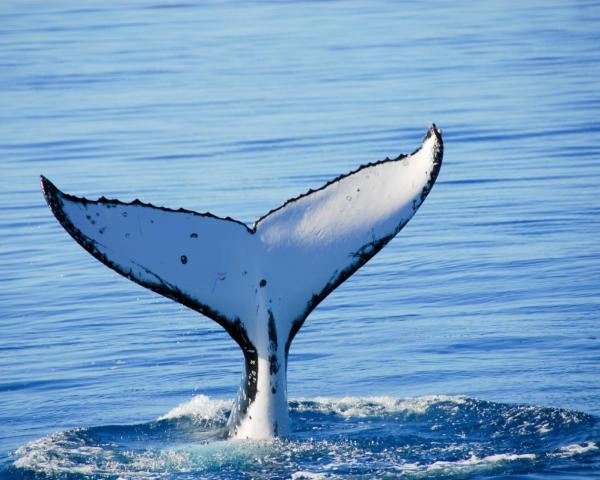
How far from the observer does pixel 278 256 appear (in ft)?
23.2

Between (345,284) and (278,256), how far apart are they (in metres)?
5.58

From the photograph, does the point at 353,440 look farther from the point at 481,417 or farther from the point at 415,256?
the point at 415,256

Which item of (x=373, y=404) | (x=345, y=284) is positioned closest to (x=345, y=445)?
(x=373, y=404)

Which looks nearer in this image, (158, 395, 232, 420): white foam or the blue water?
the blue water

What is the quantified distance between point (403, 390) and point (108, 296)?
13.2 ft

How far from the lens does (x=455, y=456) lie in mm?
7414

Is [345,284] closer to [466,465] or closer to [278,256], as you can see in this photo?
[466,465]

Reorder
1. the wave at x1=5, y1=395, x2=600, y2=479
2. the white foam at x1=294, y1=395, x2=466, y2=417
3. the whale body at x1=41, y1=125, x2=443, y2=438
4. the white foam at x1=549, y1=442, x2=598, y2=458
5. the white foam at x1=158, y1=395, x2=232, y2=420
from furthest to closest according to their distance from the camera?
the white foam at x1=158, y1=395, x2=232, y2=420 < the white foam at x1=294, y1=395, x2=466, y2=417 < the white foam at x1=549, y1=442, x2=598, y2=458 < the wave at x1=5, y1=395, x2=600, y2=479 < the whale body at x1=41, y1=125, x2=443, y2=438

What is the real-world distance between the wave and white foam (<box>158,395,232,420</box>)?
0.01 metres

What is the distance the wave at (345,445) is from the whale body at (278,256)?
0.26m

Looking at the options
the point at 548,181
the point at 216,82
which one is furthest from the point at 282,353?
the point at 216,82

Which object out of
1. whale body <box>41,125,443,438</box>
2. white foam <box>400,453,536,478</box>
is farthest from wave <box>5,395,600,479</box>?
whale body <box>41,125,443,438</box>

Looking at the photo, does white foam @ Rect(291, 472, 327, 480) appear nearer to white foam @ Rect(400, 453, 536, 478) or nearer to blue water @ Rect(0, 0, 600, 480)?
blue water @ Rect(0, 0, 600, 480)

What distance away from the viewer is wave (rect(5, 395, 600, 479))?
7.20m
